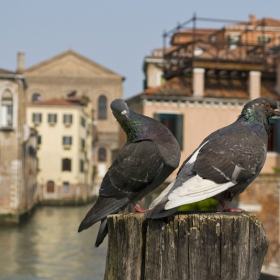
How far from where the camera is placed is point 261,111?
13.1 feet

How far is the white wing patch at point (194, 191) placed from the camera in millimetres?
3383

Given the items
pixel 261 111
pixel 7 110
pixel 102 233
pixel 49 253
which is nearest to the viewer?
pixel 102 233

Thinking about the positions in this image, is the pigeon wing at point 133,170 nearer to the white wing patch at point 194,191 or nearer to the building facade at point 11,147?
the white wing patch at point 194,191

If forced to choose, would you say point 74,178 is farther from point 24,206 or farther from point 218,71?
point 218,71

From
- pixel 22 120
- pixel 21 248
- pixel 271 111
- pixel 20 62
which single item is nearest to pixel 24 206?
pixel 22 120

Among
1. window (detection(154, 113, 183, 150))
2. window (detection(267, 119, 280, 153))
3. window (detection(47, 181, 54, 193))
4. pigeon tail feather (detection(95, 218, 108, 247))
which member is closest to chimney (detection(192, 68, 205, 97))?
window (detection(154, 113, 183, 150))

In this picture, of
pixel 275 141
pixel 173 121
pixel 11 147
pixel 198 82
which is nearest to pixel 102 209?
pixel 275 141

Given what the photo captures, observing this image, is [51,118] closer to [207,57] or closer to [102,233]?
[207,57]

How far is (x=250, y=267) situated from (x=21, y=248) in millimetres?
26429

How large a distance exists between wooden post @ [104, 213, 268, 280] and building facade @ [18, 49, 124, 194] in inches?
2942

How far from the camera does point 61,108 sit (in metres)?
63.0

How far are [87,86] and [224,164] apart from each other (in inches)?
3058

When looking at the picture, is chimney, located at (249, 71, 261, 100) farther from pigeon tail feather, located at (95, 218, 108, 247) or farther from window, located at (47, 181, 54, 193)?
window, located at (47, 181, 54, 193)

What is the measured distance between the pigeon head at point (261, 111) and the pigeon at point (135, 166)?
42 centimetres
